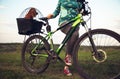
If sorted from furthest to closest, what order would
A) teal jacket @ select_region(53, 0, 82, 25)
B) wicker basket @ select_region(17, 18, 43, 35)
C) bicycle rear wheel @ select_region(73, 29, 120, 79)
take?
1. wicker basket @ select_region(17, 18, 43, 35)
2. teal jacket @ select_region(53, 0, 82, 25)
3. bicycle rear wheel @ select_region(73, 29, 120, 79)

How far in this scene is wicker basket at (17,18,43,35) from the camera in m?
5.57

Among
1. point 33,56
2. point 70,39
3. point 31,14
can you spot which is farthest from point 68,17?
point 33,56

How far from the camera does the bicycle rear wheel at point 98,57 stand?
416 centimetres

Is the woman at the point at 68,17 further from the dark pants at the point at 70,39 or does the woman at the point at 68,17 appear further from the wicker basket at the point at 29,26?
the wicker basket at the point at 29,26

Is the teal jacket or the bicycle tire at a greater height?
the teal jacket

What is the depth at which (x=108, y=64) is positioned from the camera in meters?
4.59

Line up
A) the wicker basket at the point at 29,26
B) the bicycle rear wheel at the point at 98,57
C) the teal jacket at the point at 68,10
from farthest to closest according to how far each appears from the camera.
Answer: the wicker basket at the point at 29,26 → the teal jacket at the point at 68,10 → the bicycle rear wheel at the point at 98,57

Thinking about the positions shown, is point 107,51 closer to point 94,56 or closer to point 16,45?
point 94,56

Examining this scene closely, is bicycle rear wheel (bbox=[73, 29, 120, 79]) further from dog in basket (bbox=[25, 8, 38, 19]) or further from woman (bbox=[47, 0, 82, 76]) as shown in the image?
dog in basket (bbox=[25, 8, 38, 19])

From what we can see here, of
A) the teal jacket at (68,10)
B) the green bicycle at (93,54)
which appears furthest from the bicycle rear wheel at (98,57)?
the teal jacket at (68,10)

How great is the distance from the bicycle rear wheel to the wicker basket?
1410 millimetres

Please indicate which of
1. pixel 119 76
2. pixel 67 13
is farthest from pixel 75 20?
pixel 119 76

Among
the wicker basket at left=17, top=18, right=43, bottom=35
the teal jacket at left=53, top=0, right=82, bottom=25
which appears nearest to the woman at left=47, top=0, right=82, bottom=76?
the teal jacket at left=53, top=0, right=82, bottom=25

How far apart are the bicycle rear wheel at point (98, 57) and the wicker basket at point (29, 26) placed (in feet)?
4.63
